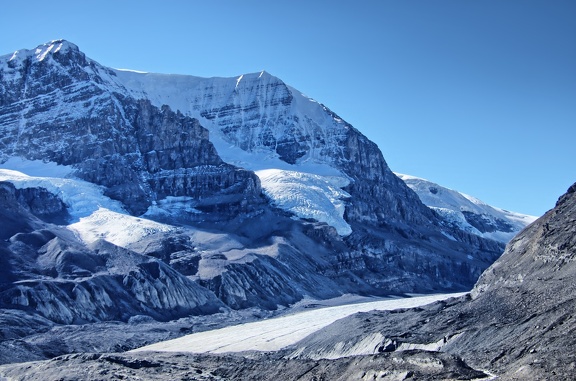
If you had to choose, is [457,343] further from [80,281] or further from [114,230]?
[114,230]

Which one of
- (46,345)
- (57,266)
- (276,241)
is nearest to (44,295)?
(57,266)

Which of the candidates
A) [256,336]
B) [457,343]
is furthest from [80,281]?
[457,343]

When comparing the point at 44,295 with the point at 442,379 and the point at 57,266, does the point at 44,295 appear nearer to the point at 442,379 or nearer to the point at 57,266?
the point at 57,266

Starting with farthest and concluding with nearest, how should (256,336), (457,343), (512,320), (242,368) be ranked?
1. (256,336)
2. (242,368)
3. (457,343)
4. (512,320)

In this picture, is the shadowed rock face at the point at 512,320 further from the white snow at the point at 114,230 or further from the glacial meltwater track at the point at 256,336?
the white snow at the point at 114,230

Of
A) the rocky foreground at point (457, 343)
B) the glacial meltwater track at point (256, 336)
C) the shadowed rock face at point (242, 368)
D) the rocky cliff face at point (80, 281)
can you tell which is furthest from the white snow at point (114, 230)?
the shadowed rock face at point (242, 368)

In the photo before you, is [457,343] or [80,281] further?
[80,281]

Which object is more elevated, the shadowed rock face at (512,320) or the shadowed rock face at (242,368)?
the shadowed rock face at (512,320)
